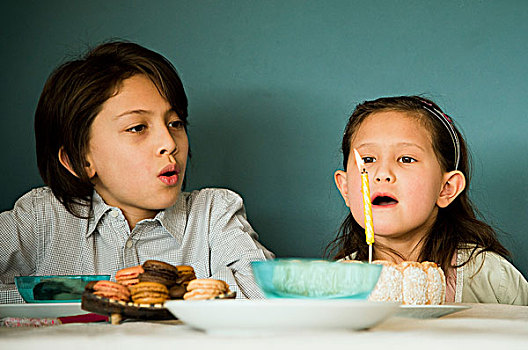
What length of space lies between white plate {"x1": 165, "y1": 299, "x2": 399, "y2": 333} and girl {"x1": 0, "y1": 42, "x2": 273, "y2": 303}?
92 cm

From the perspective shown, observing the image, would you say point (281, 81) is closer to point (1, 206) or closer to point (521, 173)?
point (521, 173)

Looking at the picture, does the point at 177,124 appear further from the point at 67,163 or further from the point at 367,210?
the point at 367,210

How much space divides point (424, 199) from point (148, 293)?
3.29 ft

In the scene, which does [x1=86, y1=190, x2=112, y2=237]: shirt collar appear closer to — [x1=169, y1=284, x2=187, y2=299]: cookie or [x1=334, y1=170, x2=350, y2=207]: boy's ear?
[x1=334, y1=170, x2=350, y2=207]: boy's ear

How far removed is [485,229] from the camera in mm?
1611

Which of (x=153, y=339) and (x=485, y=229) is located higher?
(x=153, y=339)

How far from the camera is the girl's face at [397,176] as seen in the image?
1431 millimetres

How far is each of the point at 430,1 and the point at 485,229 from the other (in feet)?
2.31

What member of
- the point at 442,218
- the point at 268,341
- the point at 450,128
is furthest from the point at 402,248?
the point at 268,341

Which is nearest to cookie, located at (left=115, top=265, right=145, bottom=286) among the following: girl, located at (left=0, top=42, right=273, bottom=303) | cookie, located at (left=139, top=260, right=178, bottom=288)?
cookie, located at (left=139, top=260, right=178, bottom=288)

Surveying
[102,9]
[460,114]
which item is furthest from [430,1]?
[102,9]

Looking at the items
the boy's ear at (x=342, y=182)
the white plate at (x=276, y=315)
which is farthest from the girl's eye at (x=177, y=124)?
the white plate at (x=276, y=315)

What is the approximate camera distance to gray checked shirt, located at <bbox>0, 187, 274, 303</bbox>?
141 centimetres

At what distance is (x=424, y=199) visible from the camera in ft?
4.77
